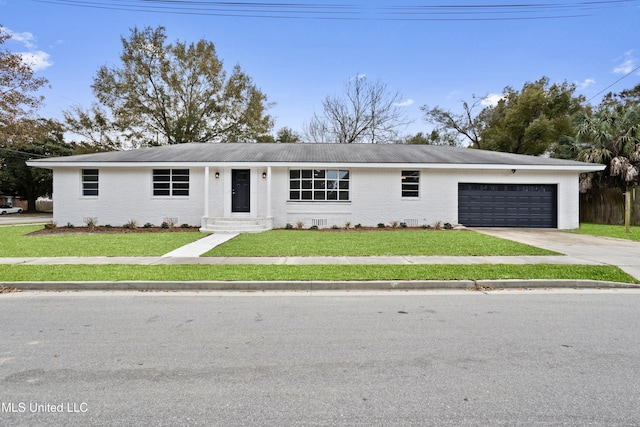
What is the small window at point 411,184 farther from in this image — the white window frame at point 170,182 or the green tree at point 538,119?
the green tree at point 538,119

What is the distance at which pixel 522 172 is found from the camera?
17094 millimetres

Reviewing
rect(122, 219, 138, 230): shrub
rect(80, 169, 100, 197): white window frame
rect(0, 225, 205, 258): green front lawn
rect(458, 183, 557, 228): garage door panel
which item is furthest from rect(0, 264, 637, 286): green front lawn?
rect(80, 169, 100, 197): white window frame

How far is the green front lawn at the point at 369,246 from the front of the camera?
9922mm

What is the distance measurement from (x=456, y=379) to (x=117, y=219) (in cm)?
1772

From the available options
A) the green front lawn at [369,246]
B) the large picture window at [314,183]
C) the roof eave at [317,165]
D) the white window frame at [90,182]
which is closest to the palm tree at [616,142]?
the roof eave at [317,165]

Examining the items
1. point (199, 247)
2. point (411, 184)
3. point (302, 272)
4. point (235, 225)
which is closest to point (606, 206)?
point (411, 184)

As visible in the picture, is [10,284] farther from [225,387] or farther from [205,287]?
[225,387]

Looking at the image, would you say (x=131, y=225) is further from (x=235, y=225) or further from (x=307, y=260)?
(x=307, y=260)

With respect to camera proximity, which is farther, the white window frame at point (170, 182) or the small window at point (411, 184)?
the small window at point (411, 184)

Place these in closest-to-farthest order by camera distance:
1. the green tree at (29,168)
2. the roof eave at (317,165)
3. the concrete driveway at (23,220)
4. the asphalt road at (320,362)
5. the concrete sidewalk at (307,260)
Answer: the asphalt road at (320,362), the concrete sidewalk at (307,260), the roof eave at (317,165), the concrete driveway at (23,220), the green tree at (29,168)

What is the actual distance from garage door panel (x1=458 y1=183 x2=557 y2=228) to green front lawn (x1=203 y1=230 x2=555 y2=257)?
4284 mm

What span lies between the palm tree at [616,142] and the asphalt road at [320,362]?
60.4ft

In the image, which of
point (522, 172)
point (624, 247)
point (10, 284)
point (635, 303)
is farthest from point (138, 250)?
point (522, 172)

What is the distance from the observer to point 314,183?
1720 cm
